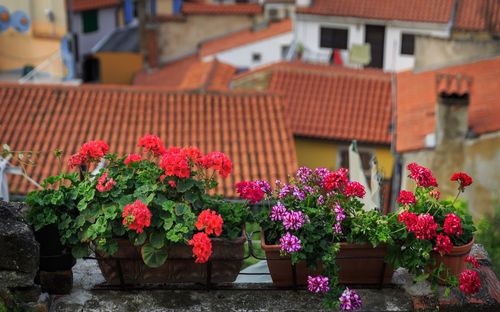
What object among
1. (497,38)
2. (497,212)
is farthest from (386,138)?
(497,212)

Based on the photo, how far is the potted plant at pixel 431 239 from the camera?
4004mm

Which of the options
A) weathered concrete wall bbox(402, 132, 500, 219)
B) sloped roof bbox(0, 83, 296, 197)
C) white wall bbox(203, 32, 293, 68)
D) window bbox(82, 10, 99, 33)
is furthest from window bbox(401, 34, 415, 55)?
weathered concrete wall bbox(402, 132, 500, 219)

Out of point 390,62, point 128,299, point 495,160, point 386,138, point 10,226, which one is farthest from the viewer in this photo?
point 390,62

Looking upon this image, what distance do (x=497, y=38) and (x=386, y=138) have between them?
13.8ft

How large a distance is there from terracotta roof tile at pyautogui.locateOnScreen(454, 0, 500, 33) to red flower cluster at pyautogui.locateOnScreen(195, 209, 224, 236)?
80.7 ft

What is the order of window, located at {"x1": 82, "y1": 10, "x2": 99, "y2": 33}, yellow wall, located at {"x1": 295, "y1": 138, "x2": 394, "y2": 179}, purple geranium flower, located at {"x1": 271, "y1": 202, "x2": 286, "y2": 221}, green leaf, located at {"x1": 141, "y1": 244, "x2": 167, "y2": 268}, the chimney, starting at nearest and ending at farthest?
green leaf, located at {"x1": 141, "y1": 244, "x2": 167, "y2": 268}, purple geranium flower, located at {"x1": 271, "y1": 202, "x2": 286, "y2": 221}, the chimney, yellow wall, located at {"x1": 295, "y1": 138, "x2": 394, "y2": 179}, window, located at {"x1": 82, "y1": 10, "x2": 99, "y2": 33}

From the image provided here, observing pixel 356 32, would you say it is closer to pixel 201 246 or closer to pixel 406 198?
pixel 406 198

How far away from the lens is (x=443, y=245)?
3.99 metres

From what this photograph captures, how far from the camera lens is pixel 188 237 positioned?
13.4ft

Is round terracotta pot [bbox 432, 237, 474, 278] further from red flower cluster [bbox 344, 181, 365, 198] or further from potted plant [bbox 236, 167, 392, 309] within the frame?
red flower cluster [bbox 344, 181, 365, 198]

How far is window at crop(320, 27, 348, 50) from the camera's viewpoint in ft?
96.4

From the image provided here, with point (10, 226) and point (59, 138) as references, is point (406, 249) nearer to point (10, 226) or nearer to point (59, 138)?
point (10, 226)

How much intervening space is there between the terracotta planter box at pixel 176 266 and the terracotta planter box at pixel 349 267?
21 cm

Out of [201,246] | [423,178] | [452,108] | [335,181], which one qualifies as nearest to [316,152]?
[452,108]
